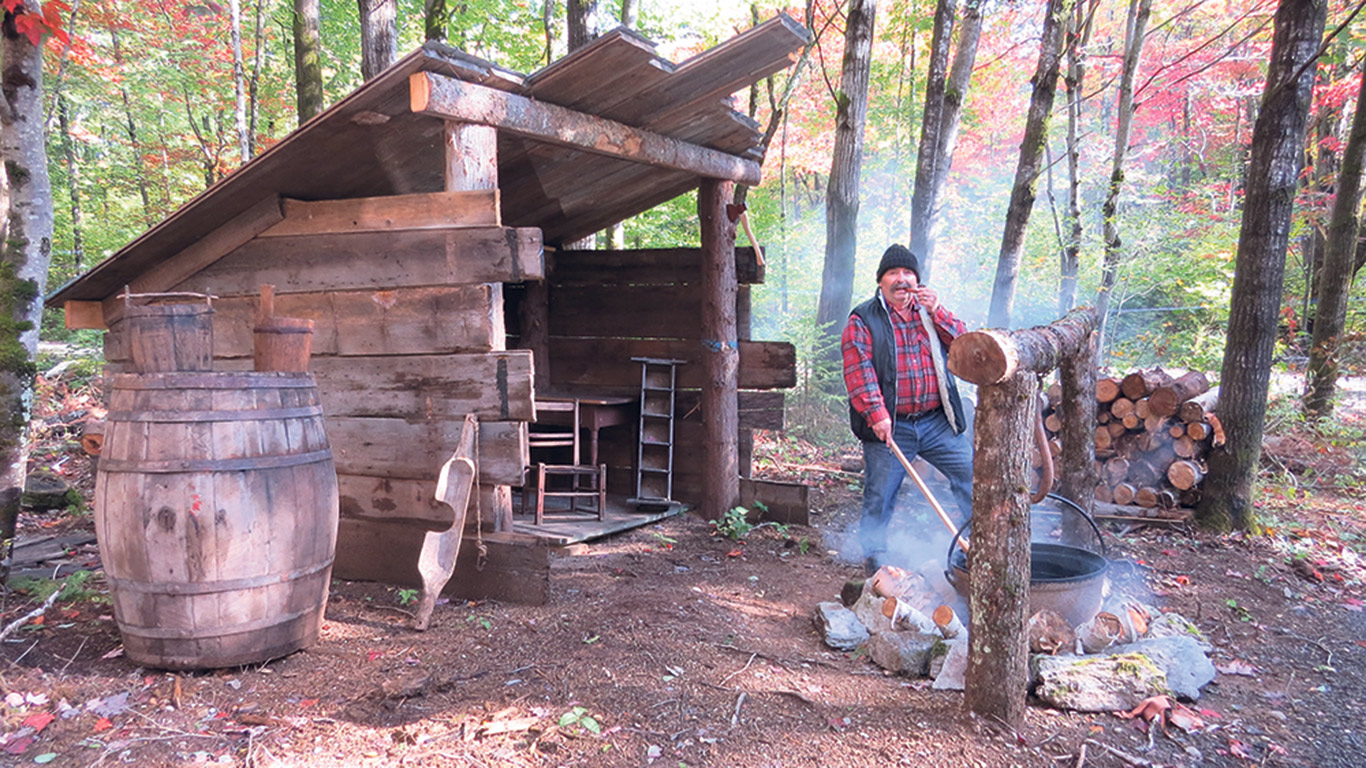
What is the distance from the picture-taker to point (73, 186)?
1378 centimetres

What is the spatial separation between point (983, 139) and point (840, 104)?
17968 millimetres

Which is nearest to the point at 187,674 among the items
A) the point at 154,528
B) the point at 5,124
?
the point at 154,528

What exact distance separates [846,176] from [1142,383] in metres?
4.25

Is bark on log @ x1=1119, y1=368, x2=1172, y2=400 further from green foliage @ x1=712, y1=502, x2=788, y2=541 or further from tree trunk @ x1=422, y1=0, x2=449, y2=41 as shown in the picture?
tree trunk @ x1=422, y1=0, x2=449, y2=41

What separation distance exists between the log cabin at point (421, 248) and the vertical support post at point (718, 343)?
52 centimetres

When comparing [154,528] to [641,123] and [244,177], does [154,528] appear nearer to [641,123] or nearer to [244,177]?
[244,177]

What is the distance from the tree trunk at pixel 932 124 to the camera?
9453 mm

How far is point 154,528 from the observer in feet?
10.0

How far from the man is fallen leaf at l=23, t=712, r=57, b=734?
3870mm

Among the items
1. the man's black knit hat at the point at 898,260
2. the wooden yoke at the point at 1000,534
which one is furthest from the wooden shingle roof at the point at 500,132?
the wooden yoke at the point at 1000,534

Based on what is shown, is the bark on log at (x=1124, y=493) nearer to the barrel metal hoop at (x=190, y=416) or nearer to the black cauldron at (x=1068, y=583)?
the black cauldron at (x=1068, y=583)

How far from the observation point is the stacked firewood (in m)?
6.15

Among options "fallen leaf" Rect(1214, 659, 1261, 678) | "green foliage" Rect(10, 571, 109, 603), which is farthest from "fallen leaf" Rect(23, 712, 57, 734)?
"fallen leaf" Rect(1214, 659, 1261, 678)

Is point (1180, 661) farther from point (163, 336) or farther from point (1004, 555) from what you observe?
point (163, 336)
